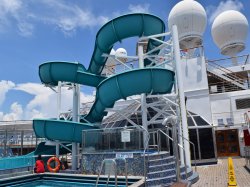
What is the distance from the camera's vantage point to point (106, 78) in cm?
1591

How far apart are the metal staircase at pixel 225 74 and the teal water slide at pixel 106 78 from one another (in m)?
9.31

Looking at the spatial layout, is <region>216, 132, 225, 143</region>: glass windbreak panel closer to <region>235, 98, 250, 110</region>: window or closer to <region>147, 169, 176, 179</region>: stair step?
<region>235, 98, 250, 110</region>: window

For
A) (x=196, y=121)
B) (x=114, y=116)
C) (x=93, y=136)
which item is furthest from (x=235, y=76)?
(x=93, y=136)

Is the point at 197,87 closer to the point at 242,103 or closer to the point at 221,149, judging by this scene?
the point at 242,103

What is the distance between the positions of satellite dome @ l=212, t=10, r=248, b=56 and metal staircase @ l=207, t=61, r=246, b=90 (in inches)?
210

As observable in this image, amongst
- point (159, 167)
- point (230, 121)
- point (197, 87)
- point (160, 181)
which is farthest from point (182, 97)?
point (230, 121)

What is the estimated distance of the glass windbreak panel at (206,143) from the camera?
19.2m

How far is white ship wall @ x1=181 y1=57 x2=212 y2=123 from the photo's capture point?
22.1 metres

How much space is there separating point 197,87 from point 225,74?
694cm

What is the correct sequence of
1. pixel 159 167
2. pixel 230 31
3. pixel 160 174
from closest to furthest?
pixel 160 174 < pixel 159 167 < pixel 230 31

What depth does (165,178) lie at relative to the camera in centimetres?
1081

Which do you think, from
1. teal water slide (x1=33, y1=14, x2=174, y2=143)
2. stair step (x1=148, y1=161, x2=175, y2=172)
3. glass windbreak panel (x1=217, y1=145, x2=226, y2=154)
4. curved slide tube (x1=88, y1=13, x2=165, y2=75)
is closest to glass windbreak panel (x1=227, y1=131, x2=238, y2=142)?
glass windbreak panel (x1=217, y1=145, x2=226, y2=154)

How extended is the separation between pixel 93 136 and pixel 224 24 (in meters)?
24.6

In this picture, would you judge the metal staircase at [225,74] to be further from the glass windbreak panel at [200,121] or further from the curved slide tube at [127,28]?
the curved slide tube at [127,28]
